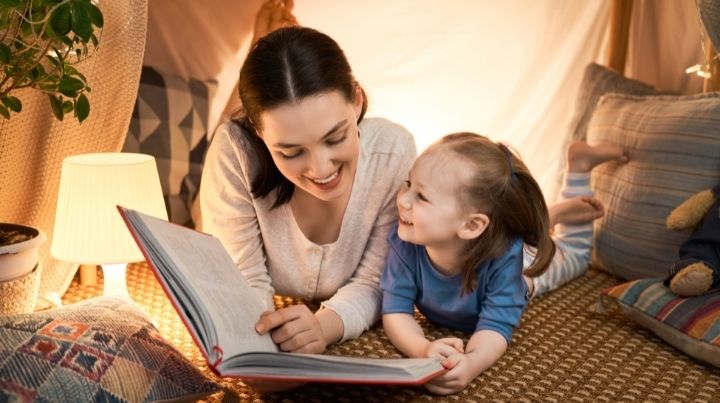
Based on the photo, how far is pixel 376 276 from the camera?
1.46m

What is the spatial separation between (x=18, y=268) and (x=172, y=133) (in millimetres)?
763

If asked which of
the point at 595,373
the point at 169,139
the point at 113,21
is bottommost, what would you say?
the point at 595,373

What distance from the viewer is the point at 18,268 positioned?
126cm

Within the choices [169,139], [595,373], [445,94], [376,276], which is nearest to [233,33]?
[169,139]

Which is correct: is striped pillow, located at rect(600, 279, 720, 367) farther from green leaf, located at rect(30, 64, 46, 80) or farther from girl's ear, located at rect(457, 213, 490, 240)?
green leaf, located at rect(30, 64, 46, 80)

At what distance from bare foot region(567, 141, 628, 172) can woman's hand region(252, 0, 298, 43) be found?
0.74m

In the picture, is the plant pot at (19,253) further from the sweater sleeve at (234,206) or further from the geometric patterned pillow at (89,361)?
the sweater sleeve at (234,206)

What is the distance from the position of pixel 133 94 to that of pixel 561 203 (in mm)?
904

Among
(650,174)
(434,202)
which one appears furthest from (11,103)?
(650,174)

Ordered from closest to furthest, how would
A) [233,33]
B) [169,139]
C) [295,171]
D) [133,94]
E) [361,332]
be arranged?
1. [295,171]
2. [361,332]
3. [133,94]
4. [169,139]
5. [233,33]

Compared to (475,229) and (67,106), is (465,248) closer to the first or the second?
(475,229)

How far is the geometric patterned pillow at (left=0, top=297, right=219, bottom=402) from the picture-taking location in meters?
0.98

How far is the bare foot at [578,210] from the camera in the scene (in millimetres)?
1731

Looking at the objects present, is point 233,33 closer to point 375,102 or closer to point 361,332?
point 375,102
